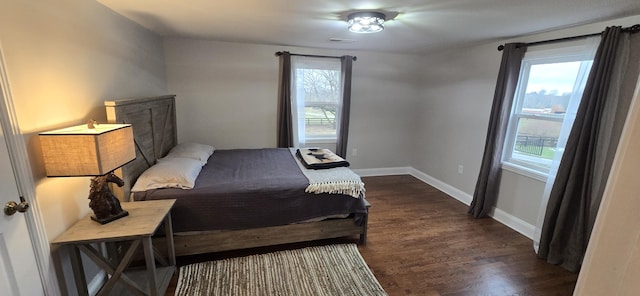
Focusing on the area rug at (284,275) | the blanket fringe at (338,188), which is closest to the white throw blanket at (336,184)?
the blanket fringe at (338,188)

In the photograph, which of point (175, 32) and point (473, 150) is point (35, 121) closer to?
point (175, 32)

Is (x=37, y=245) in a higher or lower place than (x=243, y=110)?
lower

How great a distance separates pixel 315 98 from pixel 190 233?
9.05 ft

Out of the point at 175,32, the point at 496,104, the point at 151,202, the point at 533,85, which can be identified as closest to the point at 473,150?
the point at 496,104

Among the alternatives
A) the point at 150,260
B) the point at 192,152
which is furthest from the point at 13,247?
the point at 192,152

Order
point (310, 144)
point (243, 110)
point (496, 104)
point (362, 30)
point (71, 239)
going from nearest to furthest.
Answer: point (71, 239)
point (362, 30)
point (496, 104)
point (243, 110)
point (310, 144)

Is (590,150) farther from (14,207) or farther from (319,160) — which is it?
(14,207)

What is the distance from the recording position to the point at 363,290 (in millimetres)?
2080

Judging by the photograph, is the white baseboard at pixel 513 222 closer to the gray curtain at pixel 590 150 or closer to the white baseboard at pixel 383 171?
the gray curtain at pixel 590 150

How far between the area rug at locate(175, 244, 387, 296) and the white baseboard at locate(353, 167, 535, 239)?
1.92m

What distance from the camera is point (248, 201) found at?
2297mm

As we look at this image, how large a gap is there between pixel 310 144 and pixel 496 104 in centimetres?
259

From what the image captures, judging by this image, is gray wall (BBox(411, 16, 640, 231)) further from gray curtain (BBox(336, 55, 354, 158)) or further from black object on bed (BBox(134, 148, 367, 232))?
black object on bed (BBox(134, 148, 367, 232))

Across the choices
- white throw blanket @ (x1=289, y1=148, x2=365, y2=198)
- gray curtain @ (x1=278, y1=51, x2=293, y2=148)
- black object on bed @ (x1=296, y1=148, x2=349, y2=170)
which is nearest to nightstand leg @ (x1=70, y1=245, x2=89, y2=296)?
white throw blanket @ (x1=289, y1=148, x2=365, y2=198)
